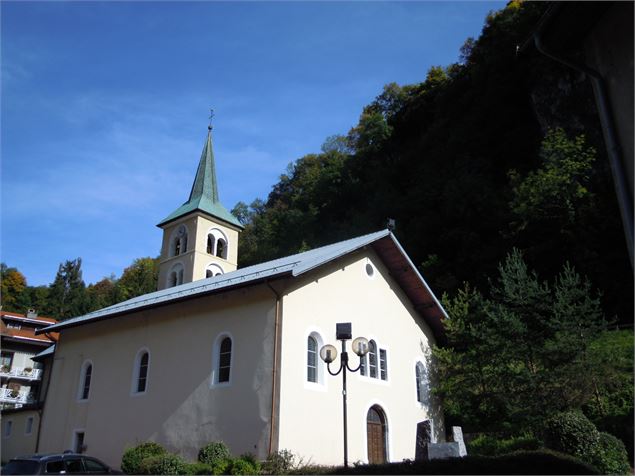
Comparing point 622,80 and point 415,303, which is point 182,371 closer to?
point 415,303

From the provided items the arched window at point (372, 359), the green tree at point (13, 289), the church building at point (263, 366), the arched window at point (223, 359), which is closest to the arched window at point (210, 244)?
the church building at point (263, 366)

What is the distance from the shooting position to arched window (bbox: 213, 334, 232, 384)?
752 inches

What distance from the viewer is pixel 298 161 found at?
220 feet

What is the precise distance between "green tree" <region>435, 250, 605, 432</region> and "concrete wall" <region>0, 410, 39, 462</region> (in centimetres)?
1886

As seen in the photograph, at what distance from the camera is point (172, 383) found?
2039 centimetres

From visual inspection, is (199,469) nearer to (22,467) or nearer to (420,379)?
(22,467)

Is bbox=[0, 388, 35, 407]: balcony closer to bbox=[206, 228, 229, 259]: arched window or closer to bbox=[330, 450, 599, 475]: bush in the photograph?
bbox=[206, 228, 229, 259]: arched window

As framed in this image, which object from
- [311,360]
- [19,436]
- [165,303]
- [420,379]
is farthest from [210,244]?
[311,360]

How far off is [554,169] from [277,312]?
23.2 m

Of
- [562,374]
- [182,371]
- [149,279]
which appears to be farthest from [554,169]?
[149,279]

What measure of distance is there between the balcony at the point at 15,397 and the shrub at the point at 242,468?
2677cm

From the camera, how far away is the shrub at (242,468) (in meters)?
15.2

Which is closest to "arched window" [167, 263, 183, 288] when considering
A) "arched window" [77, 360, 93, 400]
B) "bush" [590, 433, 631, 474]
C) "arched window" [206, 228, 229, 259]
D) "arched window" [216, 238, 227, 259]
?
"arched window" [206, 228, 229, 259]

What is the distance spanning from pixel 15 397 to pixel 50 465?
26.5 m
